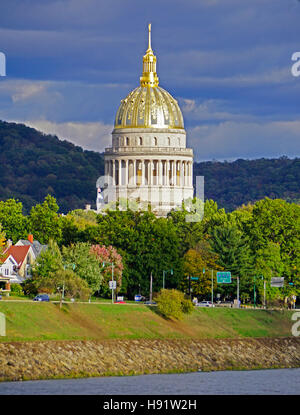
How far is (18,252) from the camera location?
16088 centimetres

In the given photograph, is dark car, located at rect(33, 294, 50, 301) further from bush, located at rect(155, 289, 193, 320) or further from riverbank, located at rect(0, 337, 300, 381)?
riverbank, located at rect(0, 337, 300, 381)

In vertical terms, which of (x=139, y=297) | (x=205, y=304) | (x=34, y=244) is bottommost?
(x=205, y=304)

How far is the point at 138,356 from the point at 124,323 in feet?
Result: 31.0

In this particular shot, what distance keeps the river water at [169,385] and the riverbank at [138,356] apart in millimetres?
2276

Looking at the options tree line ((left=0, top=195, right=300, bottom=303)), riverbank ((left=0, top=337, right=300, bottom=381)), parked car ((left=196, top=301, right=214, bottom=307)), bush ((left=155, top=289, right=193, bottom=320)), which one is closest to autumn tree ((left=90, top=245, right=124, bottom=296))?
tree line ((left=0, top=195, right=300, bottom=303))

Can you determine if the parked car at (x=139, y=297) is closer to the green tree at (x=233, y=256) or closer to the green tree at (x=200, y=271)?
the green tree at (x=200, y=271)

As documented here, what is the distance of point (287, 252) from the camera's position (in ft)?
534

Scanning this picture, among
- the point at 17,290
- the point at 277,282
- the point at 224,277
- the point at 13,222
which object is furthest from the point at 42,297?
the point at 13,222

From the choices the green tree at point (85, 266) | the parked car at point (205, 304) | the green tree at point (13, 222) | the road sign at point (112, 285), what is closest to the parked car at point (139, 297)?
the parked car at point (205, 304)

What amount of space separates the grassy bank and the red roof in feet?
93.8

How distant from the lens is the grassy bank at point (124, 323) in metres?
113

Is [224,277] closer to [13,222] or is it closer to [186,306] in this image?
[186,306]
